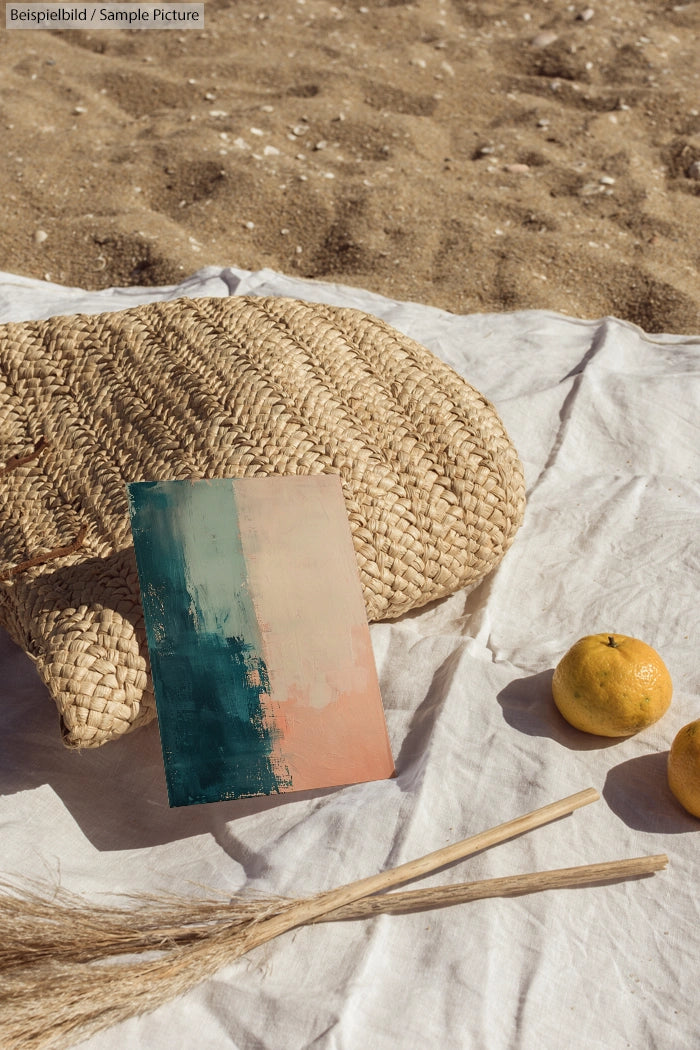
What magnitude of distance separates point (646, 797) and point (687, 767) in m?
0.10

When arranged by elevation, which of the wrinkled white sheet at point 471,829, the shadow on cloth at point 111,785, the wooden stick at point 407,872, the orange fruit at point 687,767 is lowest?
the shadow on cloth at point 111,785

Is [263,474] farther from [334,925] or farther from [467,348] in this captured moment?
[467,348]

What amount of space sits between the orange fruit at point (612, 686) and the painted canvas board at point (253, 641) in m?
0.30

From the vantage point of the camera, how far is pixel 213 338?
1826 mm

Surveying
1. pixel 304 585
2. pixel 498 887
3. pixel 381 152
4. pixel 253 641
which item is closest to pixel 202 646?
pixel 253 641

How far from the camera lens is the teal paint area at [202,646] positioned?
1.30 m

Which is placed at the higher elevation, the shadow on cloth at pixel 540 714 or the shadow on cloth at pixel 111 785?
the shadow on cloth at pixel 540 714

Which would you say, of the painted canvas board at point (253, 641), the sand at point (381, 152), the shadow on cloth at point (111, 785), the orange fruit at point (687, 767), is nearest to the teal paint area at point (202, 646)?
the painted canvas board at point (253, 641)

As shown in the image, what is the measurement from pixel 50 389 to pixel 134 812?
84 cm

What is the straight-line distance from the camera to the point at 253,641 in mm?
1370

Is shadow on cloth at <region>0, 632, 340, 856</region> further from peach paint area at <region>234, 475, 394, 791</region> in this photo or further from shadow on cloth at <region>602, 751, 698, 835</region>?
shadow on cloth at <region>602, 751, 698, 835</region>

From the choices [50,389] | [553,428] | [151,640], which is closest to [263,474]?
[151,640]

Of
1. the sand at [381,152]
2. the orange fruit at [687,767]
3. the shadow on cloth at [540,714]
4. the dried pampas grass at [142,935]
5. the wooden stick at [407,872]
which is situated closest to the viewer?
the dried pampas grass at [142,935]

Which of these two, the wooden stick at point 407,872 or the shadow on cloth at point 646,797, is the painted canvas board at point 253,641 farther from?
the shadow on cloth at point 646,797
